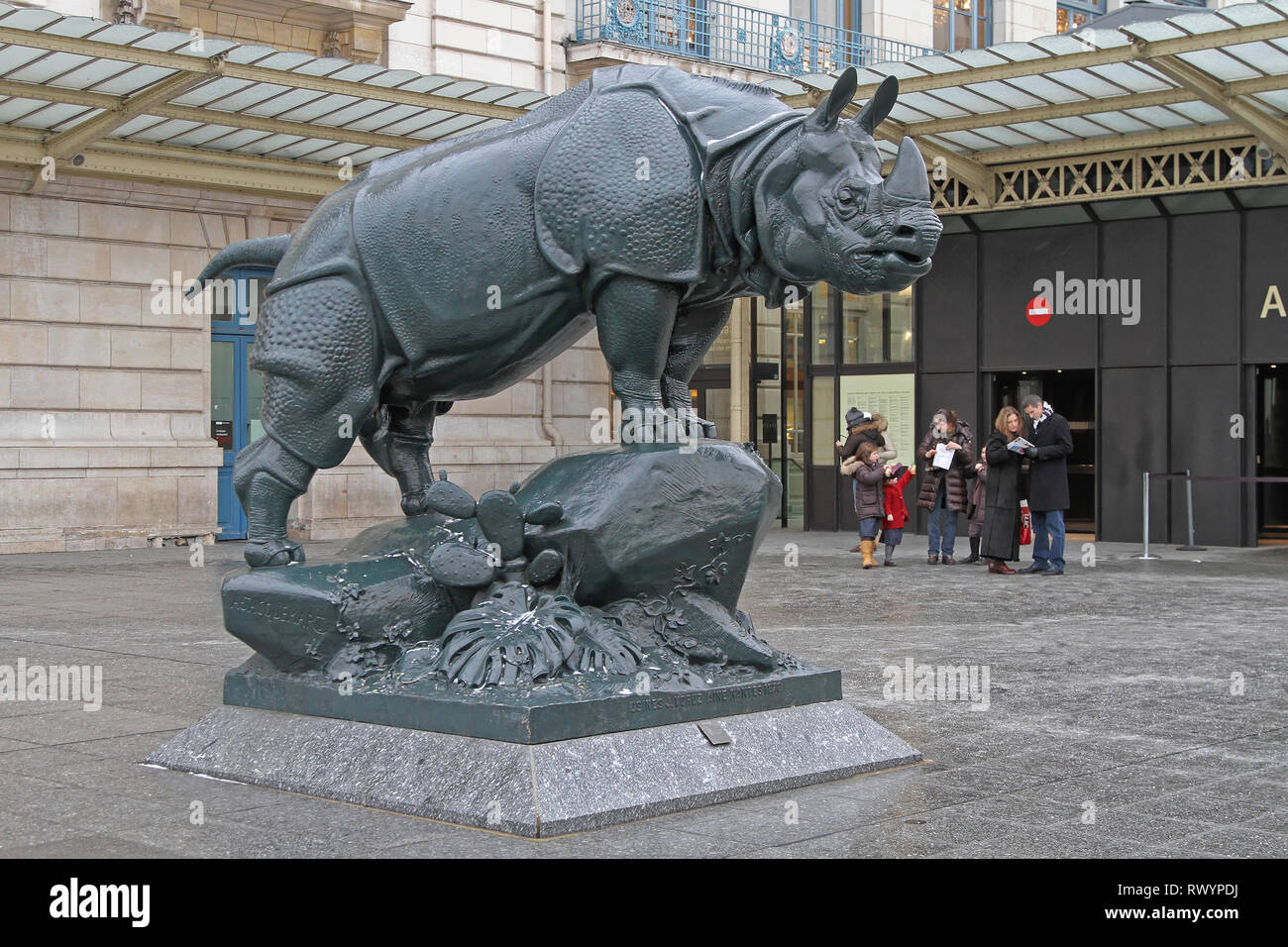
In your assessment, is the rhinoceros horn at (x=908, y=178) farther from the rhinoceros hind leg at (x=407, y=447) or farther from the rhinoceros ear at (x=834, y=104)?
the rhinoceros hind leg at (x=407, y=447)

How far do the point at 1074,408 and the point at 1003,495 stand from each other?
617cm

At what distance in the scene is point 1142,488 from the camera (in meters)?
20.0

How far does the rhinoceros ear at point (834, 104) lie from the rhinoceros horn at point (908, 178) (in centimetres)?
25

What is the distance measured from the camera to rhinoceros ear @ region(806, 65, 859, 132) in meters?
5.21

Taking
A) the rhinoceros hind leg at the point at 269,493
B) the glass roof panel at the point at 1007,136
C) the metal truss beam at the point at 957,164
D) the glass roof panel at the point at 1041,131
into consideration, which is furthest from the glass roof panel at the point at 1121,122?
the rhinoceros hind leg at the point at 269,493

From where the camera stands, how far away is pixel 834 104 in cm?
530

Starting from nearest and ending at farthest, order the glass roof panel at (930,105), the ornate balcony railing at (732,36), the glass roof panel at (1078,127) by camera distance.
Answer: the glass roof panel at (930,105)
the glass roof panel at (1078,127)
the ornate balcony railing at (732,36)

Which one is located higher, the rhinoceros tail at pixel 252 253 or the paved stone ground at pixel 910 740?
the rhinoceros tail at pixel 252 253

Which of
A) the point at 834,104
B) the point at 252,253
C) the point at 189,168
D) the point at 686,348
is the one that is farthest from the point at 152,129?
the point at 834,104

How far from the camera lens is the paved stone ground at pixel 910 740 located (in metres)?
4.58

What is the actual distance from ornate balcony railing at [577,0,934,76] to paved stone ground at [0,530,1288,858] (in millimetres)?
13233

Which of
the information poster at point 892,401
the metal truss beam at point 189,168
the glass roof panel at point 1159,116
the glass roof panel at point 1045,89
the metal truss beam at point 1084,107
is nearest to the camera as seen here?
the metal truss beam at point 1084,107

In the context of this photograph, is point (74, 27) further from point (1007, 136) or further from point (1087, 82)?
point (1007, 136)

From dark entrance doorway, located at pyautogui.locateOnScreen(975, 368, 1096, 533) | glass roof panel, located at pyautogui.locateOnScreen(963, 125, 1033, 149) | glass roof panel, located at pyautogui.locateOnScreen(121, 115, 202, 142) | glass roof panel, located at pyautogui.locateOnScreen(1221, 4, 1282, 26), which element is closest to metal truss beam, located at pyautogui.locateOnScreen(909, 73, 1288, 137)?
glass roof panel, located at pyautogui.locateOnScreen(963, 125, 1033, 149)
